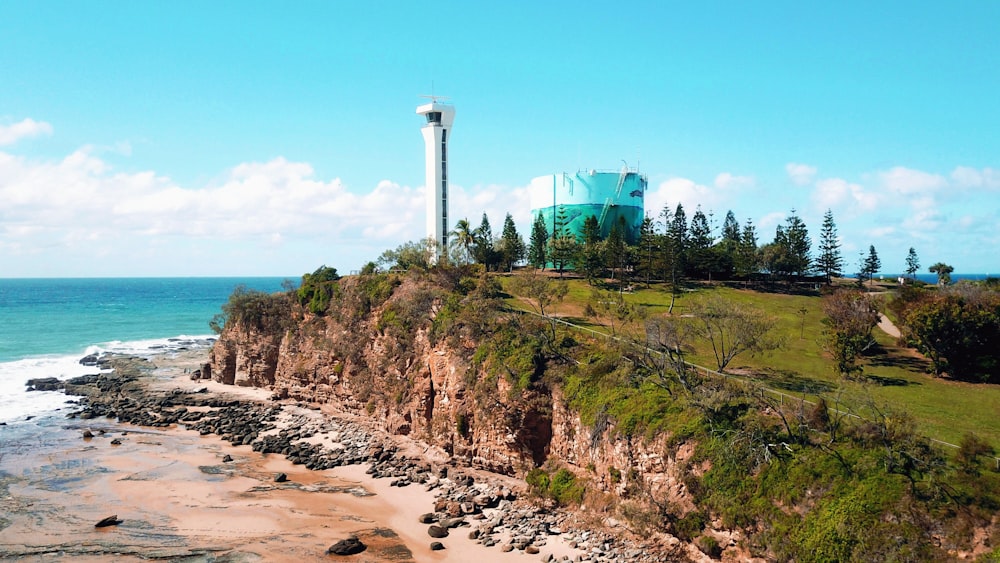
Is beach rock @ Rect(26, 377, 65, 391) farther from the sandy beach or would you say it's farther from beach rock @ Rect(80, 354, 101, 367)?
the sandy beach

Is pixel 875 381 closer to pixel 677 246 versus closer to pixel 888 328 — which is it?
pixel 888 328

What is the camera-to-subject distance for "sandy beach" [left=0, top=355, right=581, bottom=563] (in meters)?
26.3

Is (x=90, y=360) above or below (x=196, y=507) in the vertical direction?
above

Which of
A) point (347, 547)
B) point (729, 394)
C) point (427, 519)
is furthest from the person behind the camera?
point (427, 519)

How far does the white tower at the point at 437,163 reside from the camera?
64.4m

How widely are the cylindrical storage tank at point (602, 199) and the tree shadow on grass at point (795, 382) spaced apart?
39.5 metres

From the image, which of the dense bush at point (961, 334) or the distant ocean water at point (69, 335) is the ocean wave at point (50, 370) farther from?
the dense bush at point (961, 334)

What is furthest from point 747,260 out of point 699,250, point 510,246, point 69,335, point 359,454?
point 69,335

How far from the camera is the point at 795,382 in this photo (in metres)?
32.2

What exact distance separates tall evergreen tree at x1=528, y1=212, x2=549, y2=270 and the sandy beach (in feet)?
127

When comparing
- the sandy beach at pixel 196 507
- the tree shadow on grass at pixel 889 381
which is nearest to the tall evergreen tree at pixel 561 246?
the tree shadow on grass at pixel 889 381

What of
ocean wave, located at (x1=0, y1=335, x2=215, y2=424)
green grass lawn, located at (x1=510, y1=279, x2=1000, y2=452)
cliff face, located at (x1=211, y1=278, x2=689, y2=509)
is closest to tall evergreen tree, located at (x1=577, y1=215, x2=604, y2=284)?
green grass lawn, located at (x1=510, y1=279, x2=1000, y2=452)

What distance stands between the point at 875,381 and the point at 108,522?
39.9 metres

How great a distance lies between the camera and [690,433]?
26641mm
